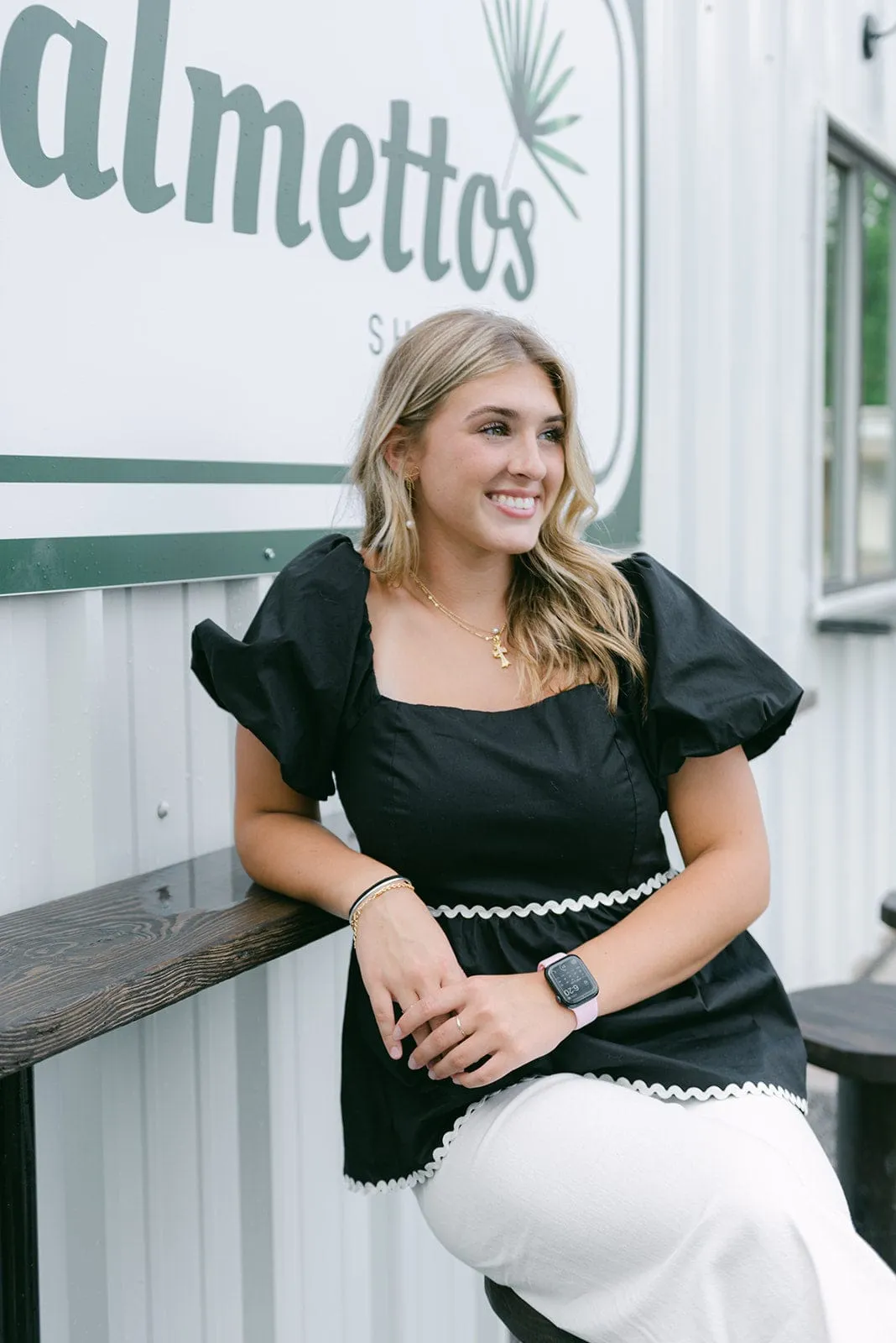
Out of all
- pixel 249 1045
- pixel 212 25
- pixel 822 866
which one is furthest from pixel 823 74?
pixel 249 1045

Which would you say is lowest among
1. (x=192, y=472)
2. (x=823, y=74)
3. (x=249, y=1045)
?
(x=249, y=1045)

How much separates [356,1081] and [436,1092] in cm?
14

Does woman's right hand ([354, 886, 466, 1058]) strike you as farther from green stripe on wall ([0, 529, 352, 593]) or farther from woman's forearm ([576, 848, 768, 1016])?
green stripe on wall ([0, 529, 352, 593])

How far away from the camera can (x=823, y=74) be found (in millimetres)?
3818

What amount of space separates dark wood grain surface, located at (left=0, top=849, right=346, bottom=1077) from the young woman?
75mm

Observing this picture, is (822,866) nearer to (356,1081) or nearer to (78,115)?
(356,1081)

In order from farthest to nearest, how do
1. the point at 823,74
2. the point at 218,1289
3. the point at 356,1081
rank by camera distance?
the point at 823,74 → the point at 218,1289 → the point at 356,1081

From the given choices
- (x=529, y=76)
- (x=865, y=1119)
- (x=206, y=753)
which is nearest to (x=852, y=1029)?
(x=865, y=1119)

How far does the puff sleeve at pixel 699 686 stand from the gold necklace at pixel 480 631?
18cm

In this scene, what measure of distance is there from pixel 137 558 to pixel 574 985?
0.72 meters

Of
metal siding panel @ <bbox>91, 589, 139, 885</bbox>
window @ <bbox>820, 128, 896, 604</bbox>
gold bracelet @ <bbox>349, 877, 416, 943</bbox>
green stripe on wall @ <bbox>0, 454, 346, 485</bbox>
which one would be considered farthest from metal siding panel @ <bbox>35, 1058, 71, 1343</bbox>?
window @ <bbox>820, 128, 896, 604</bbox>

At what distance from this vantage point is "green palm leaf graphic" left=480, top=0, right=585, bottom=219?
252cm

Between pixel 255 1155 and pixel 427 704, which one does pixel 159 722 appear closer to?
pixel 427 704

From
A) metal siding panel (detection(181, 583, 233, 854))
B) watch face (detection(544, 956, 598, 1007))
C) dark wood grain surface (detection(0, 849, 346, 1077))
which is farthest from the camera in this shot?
metal siding panel (detection(181, 583, 233, 854))
